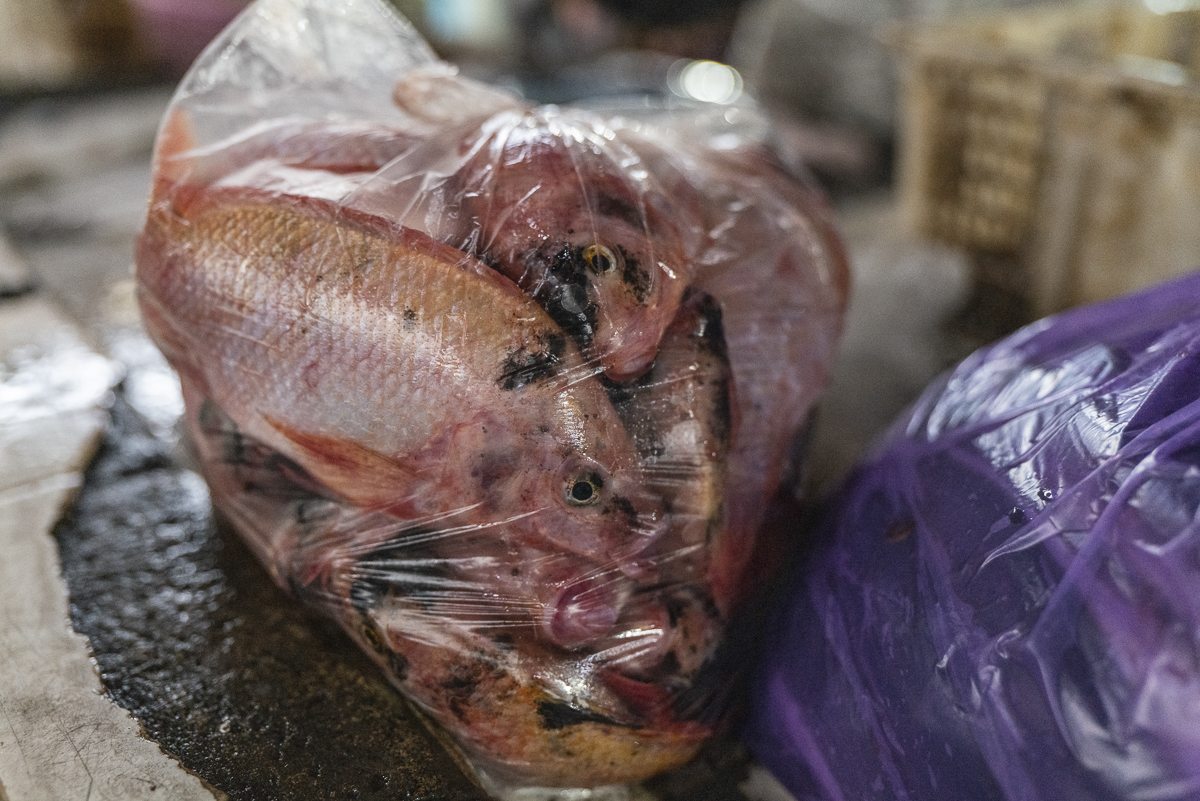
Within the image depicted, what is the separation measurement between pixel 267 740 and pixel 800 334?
1.05m

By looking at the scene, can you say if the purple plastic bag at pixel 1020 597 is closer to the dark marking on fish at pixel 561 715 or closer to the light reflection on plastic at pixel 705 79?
the dark marking on fish at pixel 561 715

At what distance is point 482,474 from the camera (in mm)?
1113

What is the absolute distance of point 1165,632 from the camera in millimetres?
882

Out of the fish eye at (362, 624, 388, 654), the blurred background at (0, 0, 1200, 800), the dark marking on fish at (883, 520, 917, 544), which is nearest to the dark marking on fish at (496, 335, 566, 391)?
the fish eye at (362, 624, 388, 654)

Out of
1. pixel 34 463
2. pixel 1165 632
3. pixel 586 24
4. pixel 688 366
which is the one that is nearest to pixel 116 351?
pixel 34 463

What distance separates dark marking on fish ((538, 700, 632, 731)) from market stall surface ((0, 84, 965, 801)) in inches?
7.9

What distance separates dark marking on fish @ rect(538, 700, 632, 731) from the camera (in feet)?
3.81

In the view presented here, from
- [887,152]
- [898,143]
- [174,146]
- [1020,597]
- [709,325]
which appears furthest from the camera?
[887,152]

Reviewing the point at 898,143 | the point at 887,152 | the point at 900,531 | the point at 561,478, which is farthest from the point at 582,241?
the point at 887,152

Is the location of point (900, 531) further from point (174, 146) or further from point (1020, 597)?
point (174, 146)

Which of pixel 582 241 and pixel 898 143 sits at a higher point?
pixel 582 241

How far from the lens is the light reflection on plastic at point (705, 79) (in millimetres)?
4312

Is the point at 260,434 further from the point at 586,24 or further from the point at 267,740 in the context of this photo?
the point at 586,24

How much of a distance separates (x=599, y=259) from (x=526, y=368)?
19 centimetres
